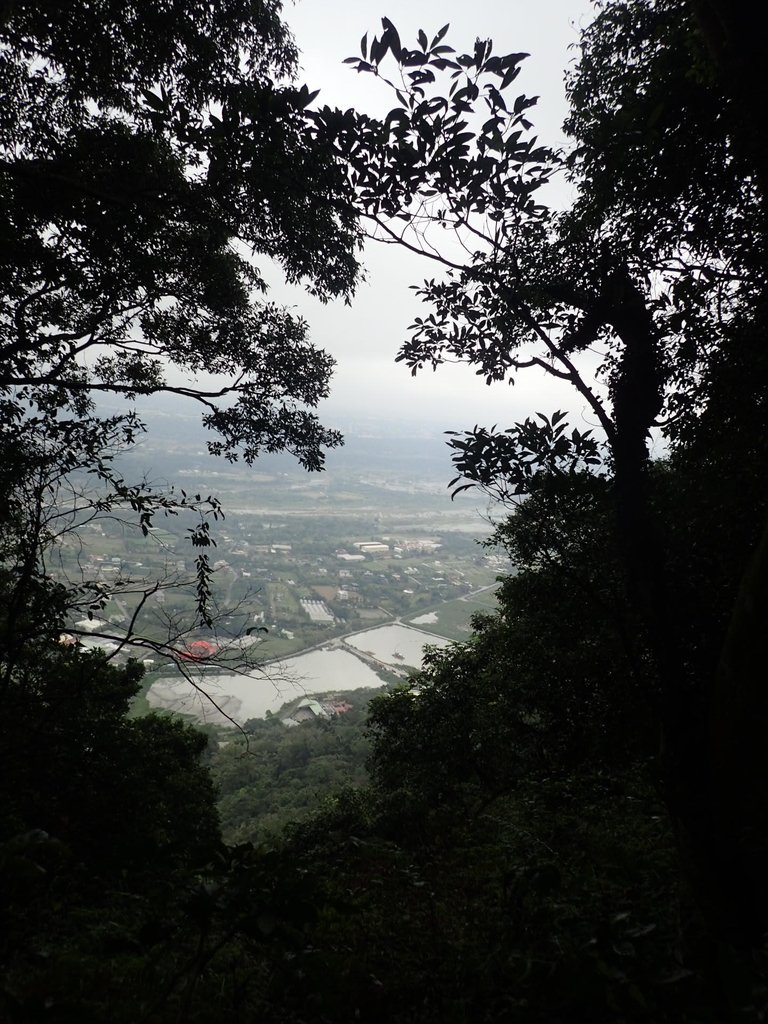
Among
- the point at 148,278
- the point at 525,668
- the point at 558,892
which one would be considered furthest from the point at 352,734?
the point at 148,278

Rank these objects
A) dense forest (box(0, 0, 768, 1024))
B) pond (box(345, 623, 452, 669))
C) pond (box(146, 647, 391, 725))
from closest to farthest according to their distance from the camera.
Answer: dense forest (box(0, 0, 768, 1024)) → pond (box(146, 647, 391, 725)) → pond (box(345, 623, 452, 669))

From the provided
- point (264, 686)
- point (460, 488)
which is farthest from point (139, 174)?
point (264, 686)

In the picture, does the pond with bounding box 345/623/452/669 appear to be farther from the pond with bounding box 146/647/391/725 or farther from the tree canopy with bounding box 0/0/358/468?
the tree canopy with bounding box 0/0/358/468

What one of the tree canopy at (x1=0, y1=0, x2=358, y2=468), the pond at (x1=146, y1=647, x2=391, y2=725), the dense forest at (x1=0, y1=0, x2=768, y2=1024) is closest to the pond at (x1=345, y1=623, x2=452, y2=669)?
the pond at (x1=146, y1=647, x2=391, y2=725)

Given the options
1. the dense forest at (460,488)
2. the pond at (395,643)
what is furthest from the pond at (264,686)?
the dense forest at (460,488)

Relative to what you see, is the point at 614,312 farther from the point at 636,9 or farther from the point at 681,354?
the point at 636,9

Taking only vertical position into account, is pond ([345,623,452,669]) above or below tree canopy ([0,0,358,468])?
below

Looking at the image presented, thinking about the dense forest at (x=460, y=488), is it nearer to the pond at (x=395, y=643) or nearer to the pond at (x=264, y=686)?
the pond at (x=264, y=686)

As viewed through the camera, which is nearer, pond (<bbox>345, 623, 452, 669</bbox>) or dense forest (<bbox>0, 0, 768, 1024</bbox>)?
dense forest (<bbox>0, 0, 768, 1024</bbox>)
